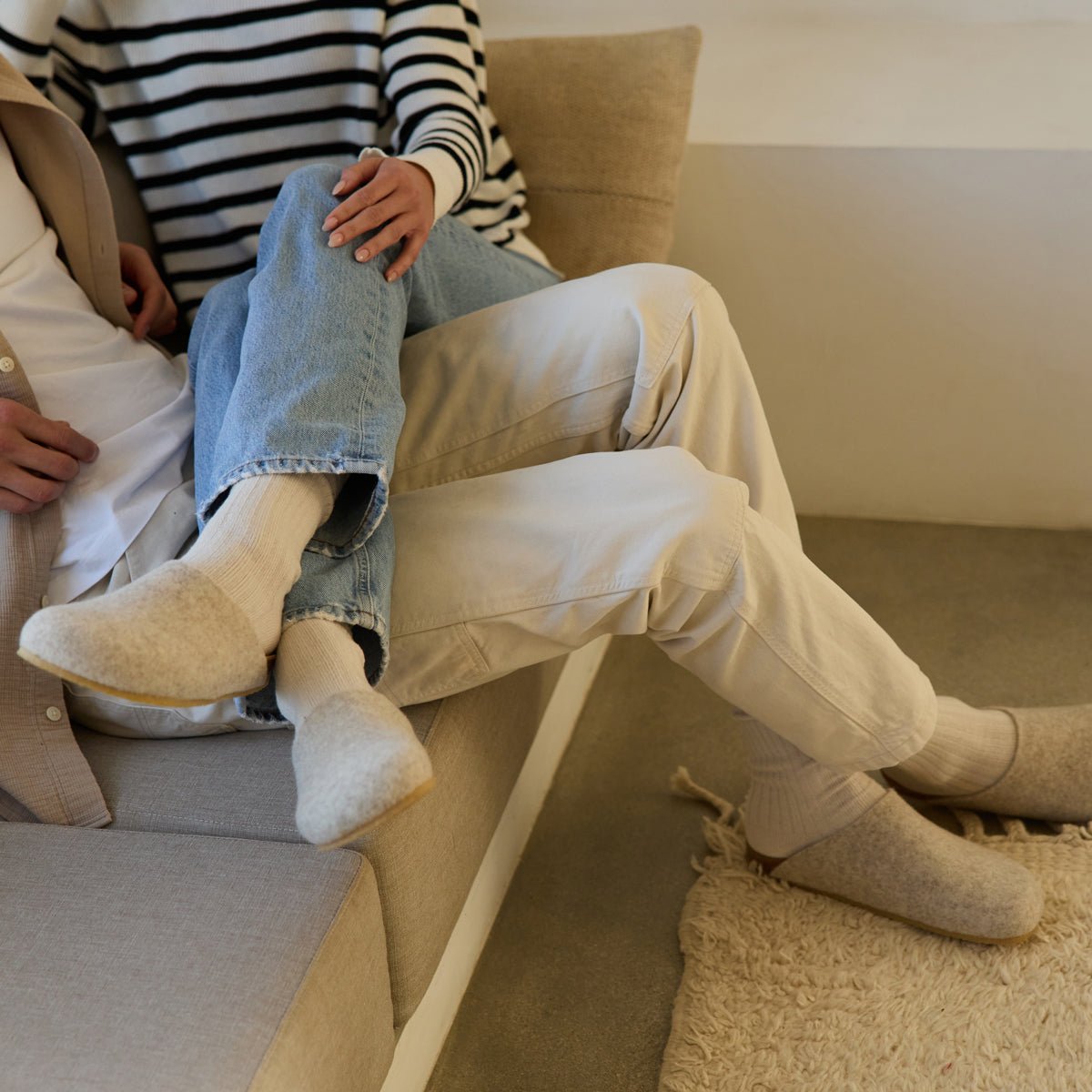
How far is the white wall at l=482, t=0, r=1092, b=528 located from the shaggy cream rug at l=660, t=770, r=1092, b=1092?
0.71m

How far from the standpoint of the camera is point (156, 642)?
688 mm

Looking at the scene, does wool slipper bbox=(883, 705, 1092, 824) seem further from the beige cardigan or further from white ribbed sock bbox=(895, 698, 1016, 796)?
the beige cardigan

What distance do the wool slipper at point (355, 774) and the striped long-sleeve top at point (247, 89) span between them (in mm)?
697

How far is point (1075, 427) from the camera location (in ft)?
5.33

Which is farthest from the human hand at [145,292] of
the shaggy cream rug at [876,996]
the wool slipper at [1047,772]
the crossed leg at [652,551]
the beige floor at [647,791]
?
the wool slipper at [1047,772]

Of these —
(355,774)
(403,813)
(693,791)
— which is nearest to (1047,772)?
(693,791)

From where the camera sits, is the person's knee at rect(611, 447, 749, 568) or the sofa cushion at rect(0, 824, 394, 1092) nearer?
the sofa cushion at rect(0, 824, 394, 1092)

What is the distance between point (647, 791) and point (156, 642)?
0.79 m

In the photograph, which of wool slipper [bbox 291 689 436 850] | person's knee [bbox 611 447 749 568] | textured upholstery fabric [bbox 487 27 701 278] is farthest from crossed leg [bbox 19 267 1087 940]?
textured upholstery fabric [bbox 487 27 701 278]

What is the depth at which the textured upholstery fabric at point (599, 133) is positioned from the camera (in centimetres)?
141

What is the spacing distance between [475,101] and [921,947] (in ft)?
3.40

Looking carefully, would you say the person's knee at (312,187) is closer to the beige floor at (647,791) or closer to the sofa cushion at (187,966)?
the sofa cushion at (187,966)

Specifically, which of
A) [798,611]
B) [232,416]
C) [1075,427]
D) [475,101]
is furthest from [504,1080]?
[1075,427]

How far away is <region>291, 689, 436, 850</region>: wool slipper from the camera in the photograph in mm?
653
